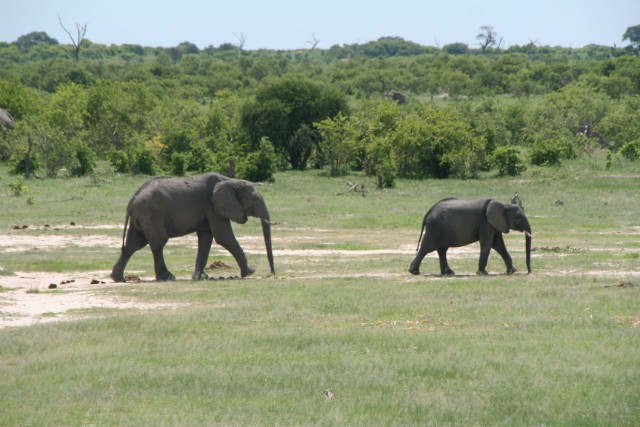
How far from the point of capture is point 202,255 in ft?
76.8

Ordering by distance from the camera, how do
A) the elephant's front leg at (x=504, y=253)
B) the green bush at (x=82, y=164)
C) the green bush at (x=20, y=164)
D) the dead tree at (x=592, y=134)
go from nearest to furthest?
the elephant's front leg at (x=504, y=253) → the green bush at (x=20, y=164) → the green bush at (x=82, y=164) → the dead tree at (x=592, y=134)

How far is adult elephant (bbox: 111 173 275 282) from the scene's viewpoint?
23328 mm

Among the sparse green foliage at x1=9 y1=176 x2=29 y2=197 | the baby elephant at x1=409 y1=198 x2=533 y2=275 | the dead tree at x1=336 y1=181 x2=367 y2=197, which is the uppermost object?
the baby elephant at x1=409 y1=198 x2=533 y2=275

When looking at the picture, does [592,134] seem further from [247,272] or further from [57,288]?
[57,288]

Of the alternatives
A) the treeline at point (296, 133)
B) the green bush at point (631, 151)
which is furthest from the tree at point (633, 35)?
the green bush at point (631, 151)

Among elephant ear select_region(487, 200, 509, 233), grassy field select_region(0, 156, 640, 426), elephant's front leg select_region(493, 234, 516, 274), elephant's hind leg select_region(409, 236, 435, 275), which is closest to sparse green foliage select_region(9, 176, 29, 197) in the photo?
grassy field select_region(0, 156, 640, 426)

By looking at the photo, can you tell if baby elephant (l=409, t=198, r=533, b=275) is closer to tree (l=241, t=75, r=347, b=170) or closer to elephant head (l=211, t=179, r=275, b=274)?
elephant head (l=211, t=179, r=275, b=274)

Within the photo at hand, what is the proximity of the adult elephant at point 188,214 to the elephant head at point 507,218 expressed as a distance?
15.5 ft

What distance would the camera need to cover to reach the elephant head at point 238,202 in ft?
76.7

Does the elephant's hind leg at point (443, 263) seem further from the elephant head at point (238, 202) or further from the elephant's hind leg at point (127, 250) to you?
the elephant's hind leg at point (127, 250)

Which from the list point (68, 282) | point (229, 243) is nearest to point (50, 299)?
point (68, 282)

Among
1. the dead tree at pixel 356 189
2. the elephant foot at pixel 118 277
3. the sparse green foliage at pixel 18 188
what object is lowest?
the dead tree at pixel 356 189

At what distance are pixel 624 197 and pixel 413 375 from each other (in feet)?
106

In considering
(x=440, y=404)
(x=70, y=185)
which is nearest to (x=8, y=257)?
(x=440, y=404)
